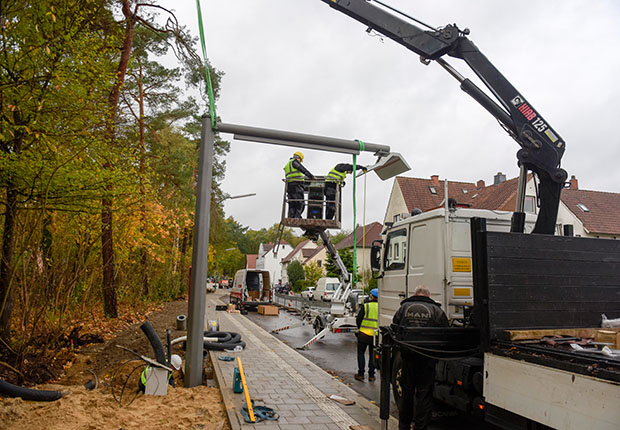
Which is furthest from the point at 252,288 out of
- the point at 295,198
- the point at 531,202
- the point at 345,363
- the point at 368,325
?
the point at 368,325

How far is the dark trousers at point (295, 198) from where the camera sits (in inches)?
481

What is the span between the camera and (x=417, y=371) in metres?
5.05

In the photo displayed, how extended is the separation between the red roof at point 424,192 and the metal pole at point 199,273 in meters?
29.4

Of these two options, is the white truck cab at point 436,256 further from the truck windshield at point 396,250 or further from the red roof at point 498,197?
the red roof at point 498,197

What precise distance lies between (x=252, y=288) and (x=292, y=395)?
22278mm

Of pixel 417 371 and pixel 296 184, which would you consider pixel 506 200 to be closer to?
pixel 296 184

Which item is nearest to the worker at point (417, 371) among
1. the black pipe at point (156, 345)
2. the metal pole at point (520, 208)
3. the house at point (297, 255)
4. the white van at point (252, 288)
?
the metal pole at point (520, 208)

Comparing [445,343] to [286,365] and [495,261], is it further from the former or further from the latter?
[286,365]

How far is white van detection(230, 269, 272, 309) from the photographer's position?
85.1 feet

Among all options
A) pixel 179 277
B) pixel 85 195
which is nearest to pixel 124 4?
pixel 85 195

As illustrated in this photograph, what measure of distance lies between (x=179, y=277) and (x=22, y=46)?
21.7m

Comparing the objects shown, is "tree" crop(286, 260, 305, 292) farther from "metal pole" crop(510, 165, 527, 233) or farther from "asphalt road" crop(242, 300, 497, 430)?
"metal pole" crop(510, 165, 527, 233)

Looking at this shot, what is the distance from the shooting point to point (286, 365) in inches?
354

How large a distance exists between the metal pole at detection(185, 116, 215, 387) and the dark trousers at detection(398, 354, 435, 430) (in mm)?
3129
